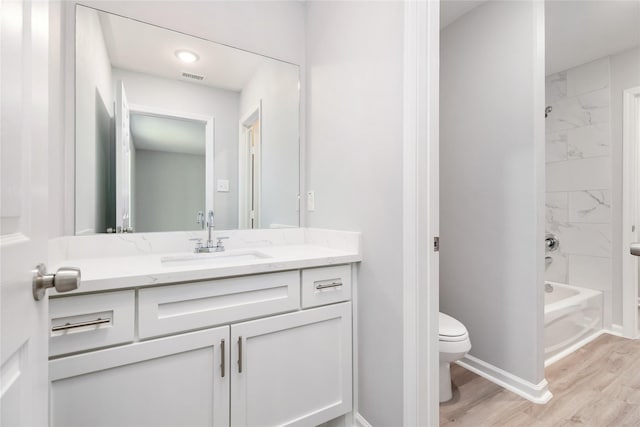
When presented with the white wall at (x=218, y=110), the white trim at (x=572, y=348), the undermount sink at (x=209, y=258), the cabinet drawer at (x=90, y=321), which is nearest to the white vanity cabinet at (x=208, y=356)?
the cabinet drawer at (x=90, y=321)

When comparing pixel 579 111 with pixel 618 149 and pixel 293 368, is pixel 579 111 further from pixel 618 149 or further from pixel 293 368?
pixel 293 368

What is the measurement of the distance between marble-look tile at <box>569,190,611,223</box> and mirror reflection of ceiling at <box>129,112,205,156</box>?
132 inches

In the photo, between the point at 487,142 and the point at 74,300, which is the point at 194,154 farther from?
the point at 487,142

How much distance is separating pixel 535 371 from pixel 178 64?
2.61m

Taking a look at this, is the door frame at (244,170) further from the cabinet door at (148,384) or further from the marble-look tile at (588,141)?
the marble-look tile at (588,141)

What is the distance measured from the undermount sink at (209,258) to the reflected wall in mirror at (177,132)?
20cm

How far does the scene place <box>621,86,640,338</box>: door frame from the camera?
2461 millimetres

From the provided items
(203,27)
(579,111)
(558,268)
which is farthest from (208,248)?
(579,111)

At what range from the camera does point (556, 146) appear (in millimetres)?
2961

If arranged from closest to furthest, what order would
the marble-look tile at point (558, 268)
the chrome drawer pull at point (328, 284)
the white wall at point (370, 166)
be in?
the white wall at point (370, 166) → the chrome drawer pull at point (328, 284) → the marble-look tile at point (558, 268)

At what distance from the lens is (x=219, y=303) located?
1.12 m

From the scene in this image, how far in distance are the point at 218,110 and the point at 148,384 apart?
1.38 metres

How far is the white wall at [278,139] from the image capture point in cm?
182

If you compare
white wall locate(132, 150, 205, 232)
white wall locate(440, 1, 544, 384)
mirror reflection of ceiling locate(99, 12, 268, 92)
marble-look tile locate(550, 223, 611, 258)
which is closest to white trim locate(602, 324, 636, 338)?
marble-look tile locate(550, 223, 611, 258)
